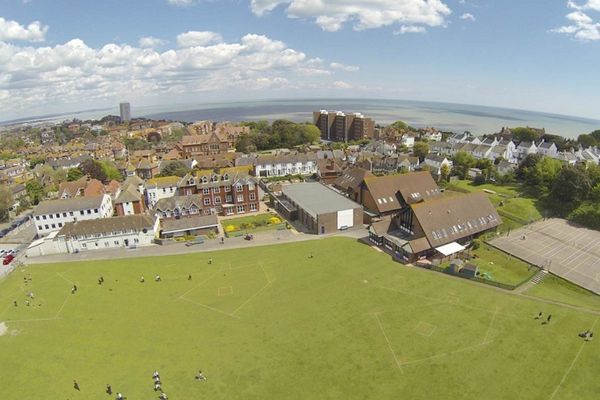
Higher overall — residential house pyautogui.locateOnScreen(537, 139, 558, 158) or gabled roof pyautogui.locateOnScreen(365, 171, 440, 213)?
residential house pyautogui.locateOnScreen(537, 139, 558, 158)

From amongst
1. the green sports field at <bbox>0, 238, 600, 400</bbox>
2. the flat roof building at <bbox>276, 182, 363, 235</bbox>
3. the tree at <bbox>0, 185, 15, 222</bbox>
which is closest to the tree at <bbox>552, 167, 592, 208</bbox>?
the green sports field at <bbox>0, 238, 600, 400</bbox>

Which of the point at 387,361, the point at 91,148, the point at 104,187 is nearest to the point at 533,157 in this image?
the point at 387,361

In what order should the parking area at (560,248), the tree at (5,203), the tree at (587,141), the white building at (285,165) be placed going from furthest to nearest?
the tree at (587,141)
the white building at (285,165)
the tree at (5,203)
the parking area at (560,248)

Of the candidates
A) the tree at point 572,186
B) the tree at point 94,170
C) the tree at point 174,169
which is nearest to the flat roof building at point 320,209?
the tree at point 174,169

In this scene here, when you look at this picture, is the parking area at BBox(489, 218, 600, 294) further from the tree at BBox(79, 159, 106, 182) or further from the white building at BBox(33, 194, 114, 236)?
the tree at BBox(79, 159, 106, 182)

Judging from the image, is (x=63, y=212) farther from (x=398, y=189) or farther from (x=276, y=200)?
(x=398, y=189)

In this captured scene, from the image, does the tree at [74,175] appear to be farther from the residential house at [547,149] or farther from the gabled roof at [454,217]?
the residential house at [547,149]
